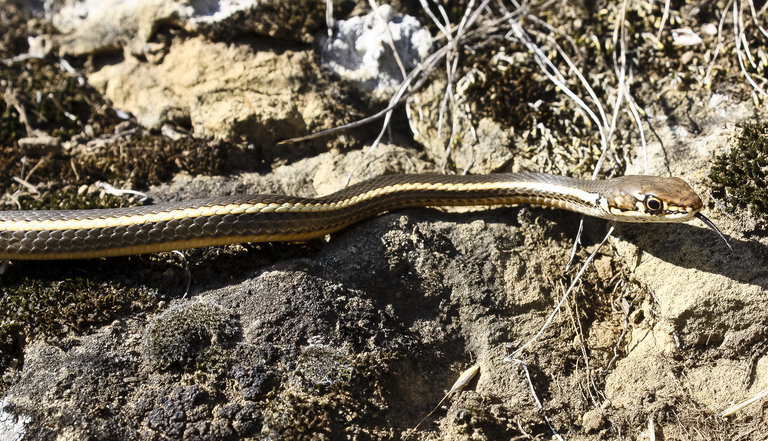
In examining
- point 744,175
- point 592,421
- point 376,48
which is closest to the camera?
point 592,421

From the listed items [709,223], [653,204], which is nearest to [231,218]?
[653,204]

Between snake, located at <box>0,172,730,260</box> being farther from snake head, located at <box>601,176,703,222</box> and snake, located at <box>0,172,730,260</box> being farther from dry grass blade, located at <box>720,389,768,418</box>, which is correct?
dry grass blade, located at <box>720,389,768,418</box>

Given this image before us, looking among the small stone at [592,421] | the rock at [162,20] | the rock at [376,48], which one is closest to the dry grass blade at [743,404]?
the small stone at [592,421]

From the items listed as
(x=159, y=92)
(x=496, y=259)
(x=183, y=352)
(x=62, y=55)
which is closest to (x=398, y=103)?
(x=496, y=259)

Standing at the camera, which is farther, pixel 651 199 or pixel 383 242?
pixel 383 242

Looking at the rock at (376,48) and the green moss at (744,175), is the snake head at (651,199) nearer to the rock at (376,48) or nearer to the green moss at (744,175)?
the green moss at (744,175)

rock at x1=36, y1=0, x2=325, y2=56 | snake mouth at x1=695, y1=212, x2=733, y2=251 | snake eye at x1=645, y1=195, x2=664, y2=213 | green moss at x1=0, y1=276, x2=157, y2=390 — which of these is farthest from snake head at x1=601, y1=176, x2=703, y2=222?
green moss at x1=0, y1=276, x2=157, y2=390

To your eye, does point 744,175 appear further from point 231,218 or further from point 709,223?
point 231,218
